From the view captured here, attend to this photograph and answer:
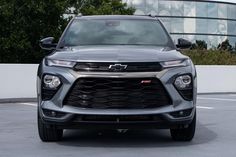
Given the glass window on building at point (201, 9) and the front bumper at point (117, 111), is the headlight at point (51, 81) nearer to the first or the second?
the front bumper at point (117, 111)

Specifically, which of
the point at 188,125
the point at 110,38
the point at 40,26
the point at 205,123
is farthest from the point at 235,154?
the point at 40,26

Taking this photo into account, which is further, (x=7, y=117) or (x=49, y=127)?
(x=7, y=117)

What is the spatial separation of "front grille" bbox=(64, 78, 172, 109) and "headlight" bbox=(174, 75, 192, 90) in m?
0.31

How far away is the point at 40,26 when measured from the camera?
23.7 m

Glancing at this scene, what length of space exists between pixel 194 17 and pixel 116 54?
43.5 metres

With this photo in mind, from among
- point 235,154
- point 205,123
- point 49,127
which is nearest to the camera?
point 235,154

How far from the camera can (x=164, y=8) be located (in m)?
49.0

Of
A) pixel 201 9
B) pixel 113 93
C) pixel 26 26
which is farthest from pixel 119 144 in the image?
pixel 201 9

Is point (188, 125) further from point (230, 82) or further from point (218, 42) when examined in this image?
point (218, 42)

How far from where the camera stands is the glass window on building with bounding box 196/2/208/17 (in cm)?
5003

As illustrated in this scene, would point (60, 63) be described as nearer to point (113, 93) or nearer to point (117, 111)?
point (113, 93)

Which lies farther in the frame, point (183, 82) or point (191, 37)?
point (191, 37)

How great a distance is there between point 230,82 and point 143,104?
19.0 metres

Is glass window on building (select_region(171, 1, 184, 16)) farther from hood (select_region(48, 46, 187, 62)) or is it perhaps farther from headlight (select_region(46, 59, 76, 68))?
headlight (select_region(46, 59, 76, 68))
